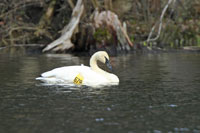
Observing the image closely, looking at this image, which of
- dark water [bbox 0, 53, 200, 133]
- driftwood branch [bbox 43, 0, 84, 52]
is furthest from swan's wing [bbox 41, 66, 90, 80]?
driftwood branch [bbox 43, 0, 84, 52]

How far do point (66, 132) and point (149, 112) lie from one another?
218cm

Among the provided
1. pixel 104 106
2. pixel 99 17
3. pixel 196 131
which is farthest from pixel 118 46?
pixel 196 131

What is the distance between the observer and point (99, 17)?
28.6 metres

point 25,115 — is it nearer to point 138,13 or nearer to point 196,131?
point 196,131

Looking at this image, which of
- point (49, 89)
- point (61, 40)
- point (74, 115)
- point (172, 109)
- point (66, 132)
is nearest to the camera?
point (66, 132)

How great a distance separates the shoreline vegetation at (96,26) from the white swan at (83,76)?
14.0 m

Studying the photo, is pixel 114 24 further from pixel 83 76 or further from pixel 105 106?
pixel 105 106

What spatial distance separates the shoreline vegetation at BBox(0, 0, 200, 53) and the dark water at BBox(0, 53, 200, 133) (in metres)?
13.3

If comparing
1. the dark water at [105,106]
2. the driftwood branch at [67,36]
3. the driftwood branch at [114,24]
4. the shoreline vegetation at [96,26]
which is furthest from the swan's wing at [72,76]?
the driftwood branch at [114,24]

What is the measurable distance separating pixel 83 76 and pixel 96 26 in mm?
15683

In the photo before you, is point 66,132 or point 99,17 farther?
point 99,17

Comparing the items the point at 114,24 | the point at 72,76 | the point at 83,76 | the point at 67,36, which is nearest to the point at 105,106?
the point at 83,76

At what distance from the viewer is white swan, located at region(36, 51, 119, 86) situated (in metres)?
13.3

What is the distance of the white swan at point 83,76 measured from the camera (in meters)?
13.3
